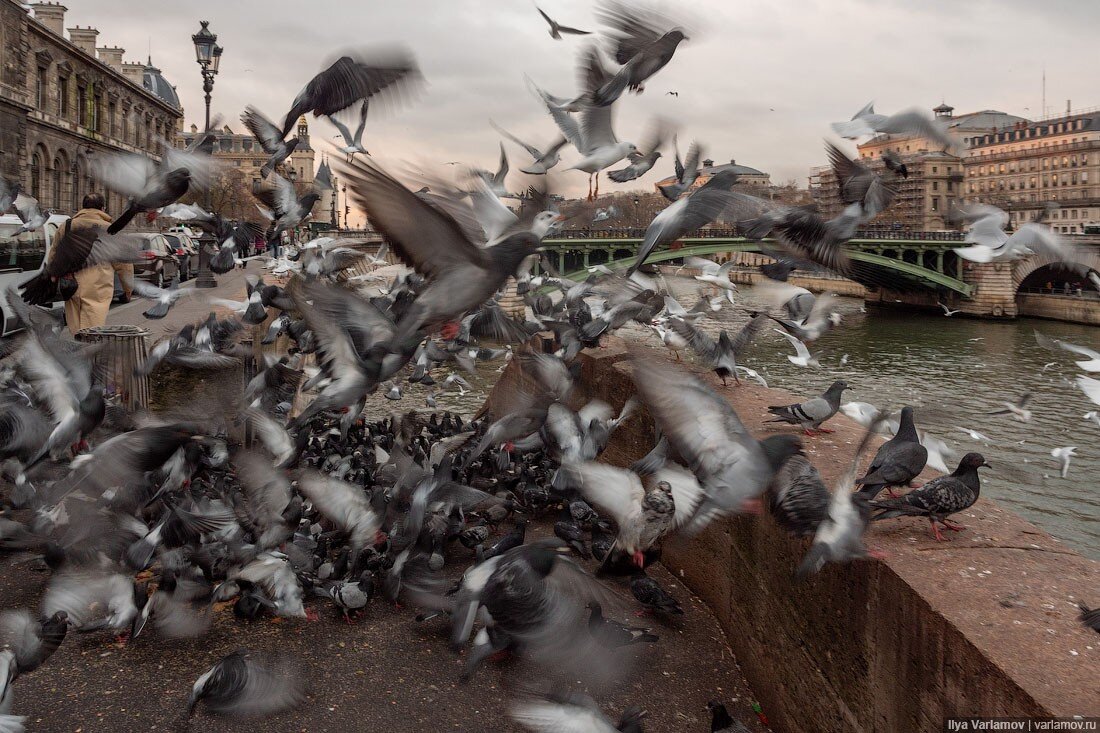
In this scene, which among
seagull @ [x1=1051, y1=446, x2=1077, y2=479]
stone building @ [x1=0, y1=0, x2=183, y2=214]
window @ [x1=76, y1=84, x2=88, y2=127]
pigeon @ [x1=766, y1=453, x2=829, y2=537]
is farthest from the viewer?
window @ [x1=76, y1=84, x2=88, y2=127]

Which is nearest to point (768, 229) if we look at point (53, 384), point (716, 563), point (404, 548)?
point (716, 563)

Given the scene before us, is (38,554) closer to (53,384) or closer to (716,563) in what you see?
(53,384)

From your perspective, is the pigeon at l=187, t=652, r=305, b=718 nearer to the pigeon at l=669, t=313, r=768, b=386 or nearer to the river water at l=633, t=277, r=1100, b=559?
the river water at l=633, t=277, r=1100, b=559

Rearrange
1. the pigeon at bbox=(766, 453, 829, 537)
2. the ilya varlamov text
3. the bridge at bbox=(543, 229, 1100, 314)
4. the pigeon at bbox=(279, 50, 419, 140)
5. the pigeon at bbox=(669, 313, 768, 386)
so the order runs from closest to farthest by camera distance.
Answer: the ilya varlamov text, the pigeon at bbox=(766, 453, 829, 537), the pigeon at bbox=(279, 50, 419, 140), the pigeon at bbox=(669, 313, 768, 386), the bridge at bbox=(543, 229, 1100, 314)

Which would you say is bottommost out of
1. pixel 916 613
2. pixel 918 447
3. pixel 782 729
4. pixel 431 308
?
pixel 782 729

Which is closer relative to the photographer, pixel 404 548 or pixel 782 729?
pixel 782 729

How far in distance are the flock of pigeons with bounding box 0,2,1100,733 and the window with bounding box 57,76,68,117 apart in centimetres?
4087

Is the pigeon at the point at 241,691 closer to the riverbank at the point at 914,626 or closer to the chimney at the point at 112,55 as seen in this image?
the riverbank at the point at 914,626

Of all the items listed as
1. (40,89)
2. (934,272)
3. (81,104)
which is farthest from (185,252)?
(934,272)

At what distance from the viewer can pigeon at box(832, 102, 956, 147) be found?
18.6 feet

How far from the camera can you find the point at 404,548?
17.7 feet

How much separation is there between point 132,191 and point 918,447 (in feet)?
18.2

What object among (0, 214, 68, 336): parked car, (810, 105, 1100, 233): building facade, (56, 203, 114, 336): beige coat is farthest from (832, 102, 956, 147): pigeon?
(810, 105, 1100, 233): building facade

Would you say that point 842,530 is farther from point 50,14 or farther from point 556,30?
point 50,14
